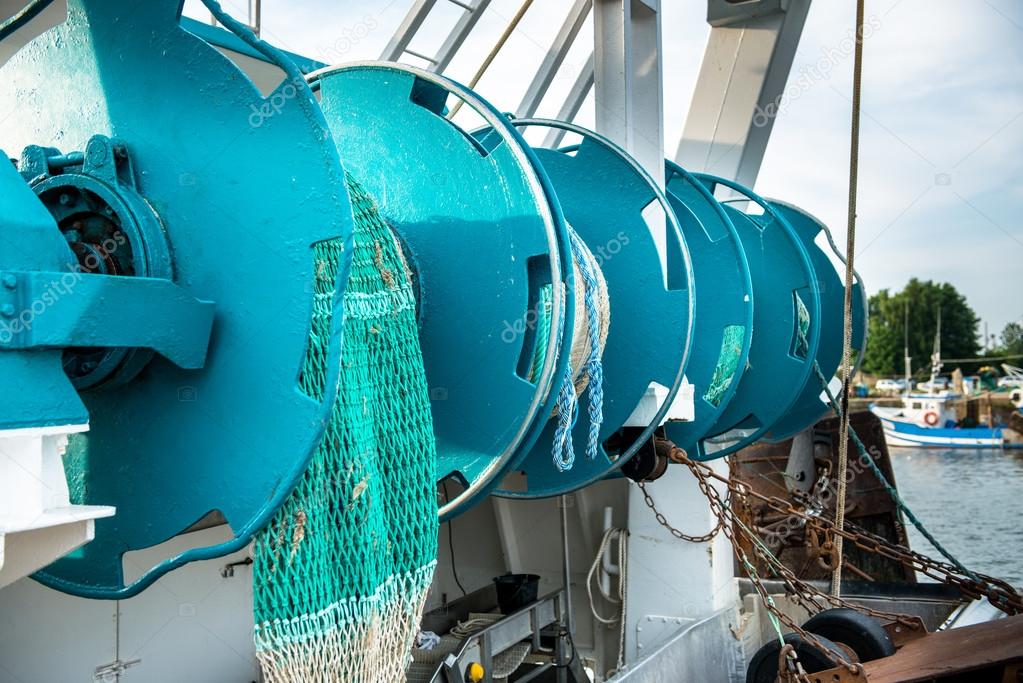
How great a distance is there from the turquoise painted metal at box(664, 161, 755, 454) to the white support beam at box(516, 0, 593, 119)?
8.34 ft

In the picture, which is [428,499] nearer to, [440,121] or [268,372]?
[268,372]

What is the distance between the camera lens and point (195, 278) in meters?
1.85

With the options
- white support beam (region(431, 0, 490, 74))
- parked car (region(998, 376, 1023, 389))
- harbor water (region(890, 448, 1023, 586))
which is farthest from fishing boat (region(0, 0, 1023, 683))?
parked car (region(998, 376, 1023, 389))

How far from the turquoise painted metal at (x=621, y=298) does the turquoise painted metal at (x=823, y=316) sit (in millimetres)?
2596

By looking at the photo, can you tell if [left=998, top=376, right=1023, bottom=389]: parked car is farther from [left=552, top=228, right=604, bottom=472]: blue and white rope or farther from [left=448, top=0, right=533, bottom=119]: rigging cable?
[left=552, top=228, right=604, bottom=472]: blue and white rope

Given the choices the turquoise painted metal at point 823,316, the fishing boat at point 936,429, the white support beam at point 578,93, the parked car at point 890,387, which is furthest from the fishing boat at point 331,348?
the parked car at point 890,387

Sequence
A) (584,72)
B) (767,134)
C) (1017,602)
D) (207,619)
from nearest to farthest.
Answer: (207,619)
(1017,602)
(767,134)
(584,72)

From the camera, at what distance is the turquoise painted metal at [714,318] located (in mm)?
4195

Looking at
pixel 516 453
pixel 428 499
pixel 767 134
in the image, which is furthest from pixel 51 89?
pixel 767 134

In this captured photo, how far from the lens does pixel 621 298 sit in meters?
3.69

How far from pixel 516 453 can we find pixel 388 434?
0.68 m

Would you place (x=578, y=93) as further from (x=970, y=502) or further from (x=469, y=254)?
(x=970, y=502)

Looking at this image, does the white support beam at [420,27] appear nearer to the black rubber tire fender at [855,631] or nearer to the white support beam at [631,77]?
the white support beam at [631,77]

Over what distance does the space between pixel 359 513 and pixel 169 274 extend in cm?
58
